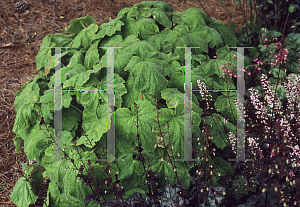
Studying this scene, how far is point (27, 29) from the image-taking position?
4137mm

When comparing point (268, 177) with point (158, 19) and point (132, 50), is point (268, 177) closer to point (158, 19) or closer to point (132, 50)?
point (132, 50)

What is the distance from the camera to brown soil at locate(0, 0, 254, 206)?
3049 mm

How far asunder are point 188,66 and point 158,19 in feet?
2.53

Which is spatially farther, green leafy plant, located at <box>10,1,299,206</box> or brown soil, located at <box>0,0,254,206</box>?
brown soil, located at <box>0,0,254,206</box>

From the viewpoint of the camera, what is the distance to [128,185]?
2105mm

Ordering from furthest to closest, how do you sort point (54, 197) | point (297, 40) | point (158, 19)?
→ 1. point (297, 40)
2. point (158, 19)
3. point (54, 197)

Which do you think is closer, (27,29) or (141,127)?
(141,127)

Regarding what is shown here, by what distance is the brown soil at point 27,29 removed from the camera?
3049 mm

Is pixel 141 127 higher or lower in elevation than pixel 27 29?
lower

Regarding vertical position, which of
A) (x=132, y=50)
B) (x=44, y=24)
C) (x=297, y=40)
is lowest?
(x=132, y=50)

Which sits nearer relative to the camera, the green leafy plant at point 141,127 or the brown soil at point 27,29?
the green leafy plant at point 141,127

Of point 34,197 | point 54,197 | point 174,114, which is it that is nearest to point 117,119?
point 174,114

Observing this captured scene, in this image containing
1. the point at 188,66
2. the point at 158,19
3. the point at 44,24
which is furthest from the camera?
the point at 44,24

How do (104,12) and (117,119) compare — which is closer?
(117,119)
